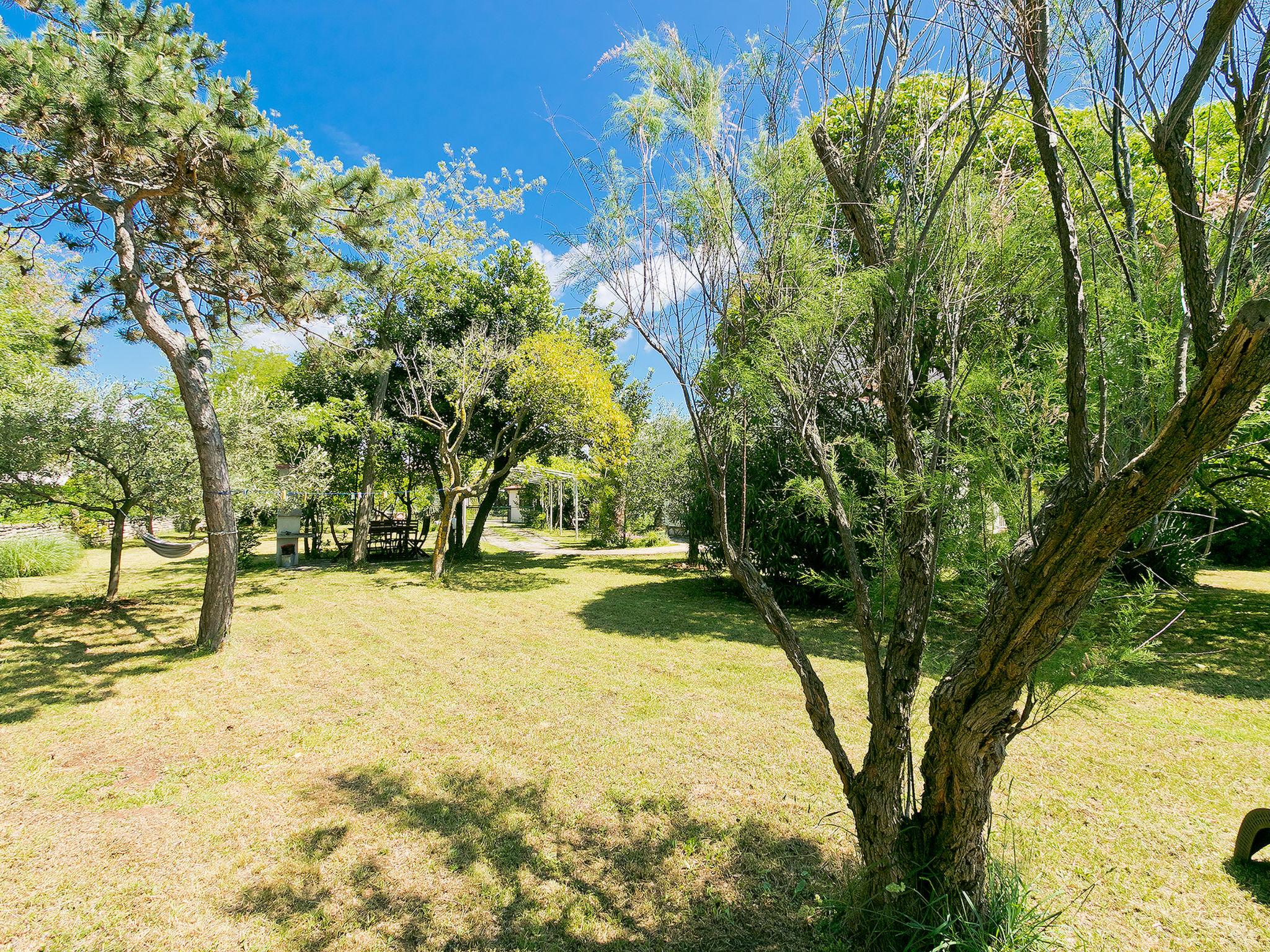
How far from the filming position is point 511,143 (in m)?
3.14

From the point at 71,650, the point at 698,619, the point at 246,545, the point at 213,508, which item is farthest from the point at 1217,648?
the point at 246,545

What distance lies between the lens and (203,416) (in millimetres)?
5129

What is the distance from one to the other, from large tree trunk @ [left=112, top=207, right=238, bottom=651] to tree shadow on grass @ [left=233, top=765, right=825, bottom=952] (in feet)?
11.7

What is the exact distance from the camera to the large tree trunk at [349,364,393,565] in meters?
11.5

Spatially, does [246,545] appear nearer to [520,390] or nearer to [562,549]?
[520,390]

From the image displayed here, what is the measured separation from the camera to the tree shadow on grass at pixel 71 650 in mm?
4160

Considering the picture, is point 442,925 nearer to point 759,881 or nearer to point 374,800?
point 374,800

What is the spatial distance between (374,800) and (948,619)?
23.9 feet

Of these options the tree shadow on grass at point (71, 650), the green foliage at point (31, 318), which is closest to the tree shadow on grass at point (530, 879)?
the tree shadow on grass at point (71, 650)

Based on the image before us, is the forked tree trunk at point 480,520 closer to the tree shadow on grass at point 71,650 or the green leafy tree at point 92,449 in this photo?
the green leafy tree at point 92,449

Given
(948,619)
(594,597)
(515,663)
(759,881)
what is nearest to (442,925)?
(759,881)

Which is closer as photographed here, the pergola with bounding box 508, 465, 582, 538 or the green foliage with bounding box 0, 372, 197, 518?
the green foliage with bounding box 0, 372, 197, 518

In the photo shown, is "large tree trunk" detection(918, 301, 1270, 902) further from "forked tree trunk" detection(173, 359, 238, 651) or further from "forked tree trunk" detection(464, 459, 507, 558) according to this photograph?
"forked tree trunk" detection(464, 459, 507, 558)

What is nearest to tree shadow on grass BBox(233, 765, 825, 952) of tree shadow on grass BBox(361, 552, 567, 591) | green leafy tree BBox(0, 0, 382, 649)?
green leafy tree BBox(0, 0, 382, 649)
